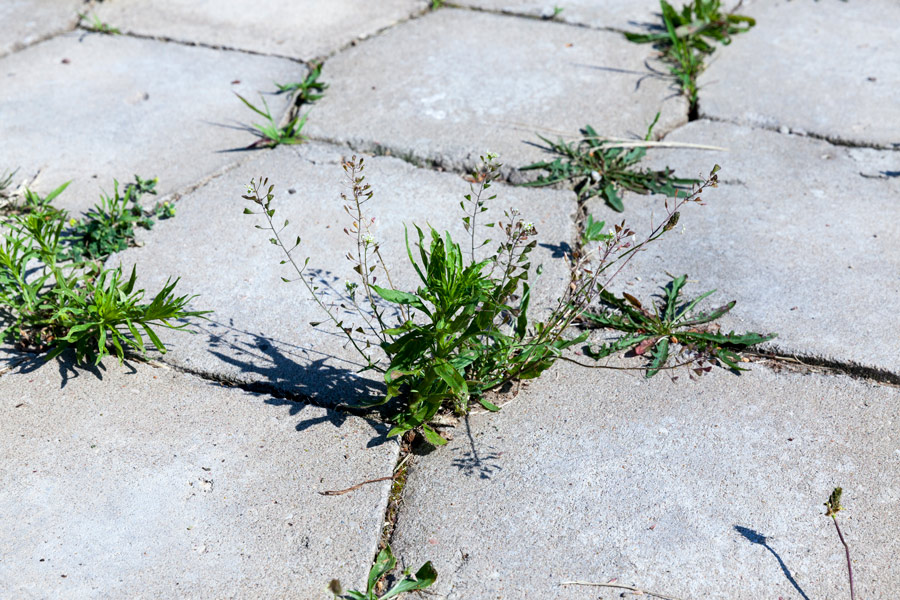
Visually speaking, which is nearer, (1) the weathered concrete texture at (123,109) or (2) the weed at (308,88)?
(1) the weathered concrete texture at (123,109)

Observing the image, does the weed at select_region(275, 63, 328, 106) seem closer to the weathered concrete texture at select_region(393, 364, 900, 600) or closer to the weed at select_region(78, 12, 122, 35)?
the weed at select_region(78, 12, 122, 35)

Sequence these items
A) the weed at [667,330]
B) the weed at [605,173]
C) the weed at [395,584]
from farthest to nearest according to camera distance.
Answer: the weed at [605,173], the weed at [667,330], the weed at [395,584]

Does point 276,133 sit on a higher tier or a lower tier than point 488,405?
higher

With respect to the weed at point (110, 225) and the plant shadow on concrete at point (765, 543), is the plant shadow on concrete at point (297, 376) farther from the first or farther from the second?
the plant shadow on concrete at point (765, 543)

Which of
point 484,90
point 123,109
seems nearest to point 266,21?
point 123,109

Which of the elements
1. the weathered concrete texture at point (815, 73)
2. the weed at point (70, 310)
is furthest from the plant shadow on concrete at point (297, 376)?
the weathered concrete texture at point (815, 73)

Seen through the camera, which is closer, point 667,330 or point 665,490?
point 665,490

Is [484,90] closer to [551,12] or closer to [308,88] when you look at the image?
[308,88]

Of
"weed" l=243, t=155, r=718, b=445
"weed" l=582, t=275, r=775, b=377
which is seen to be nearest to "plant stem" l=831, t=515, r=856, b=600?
"weed" l=582, t=275, r=775, b=377
